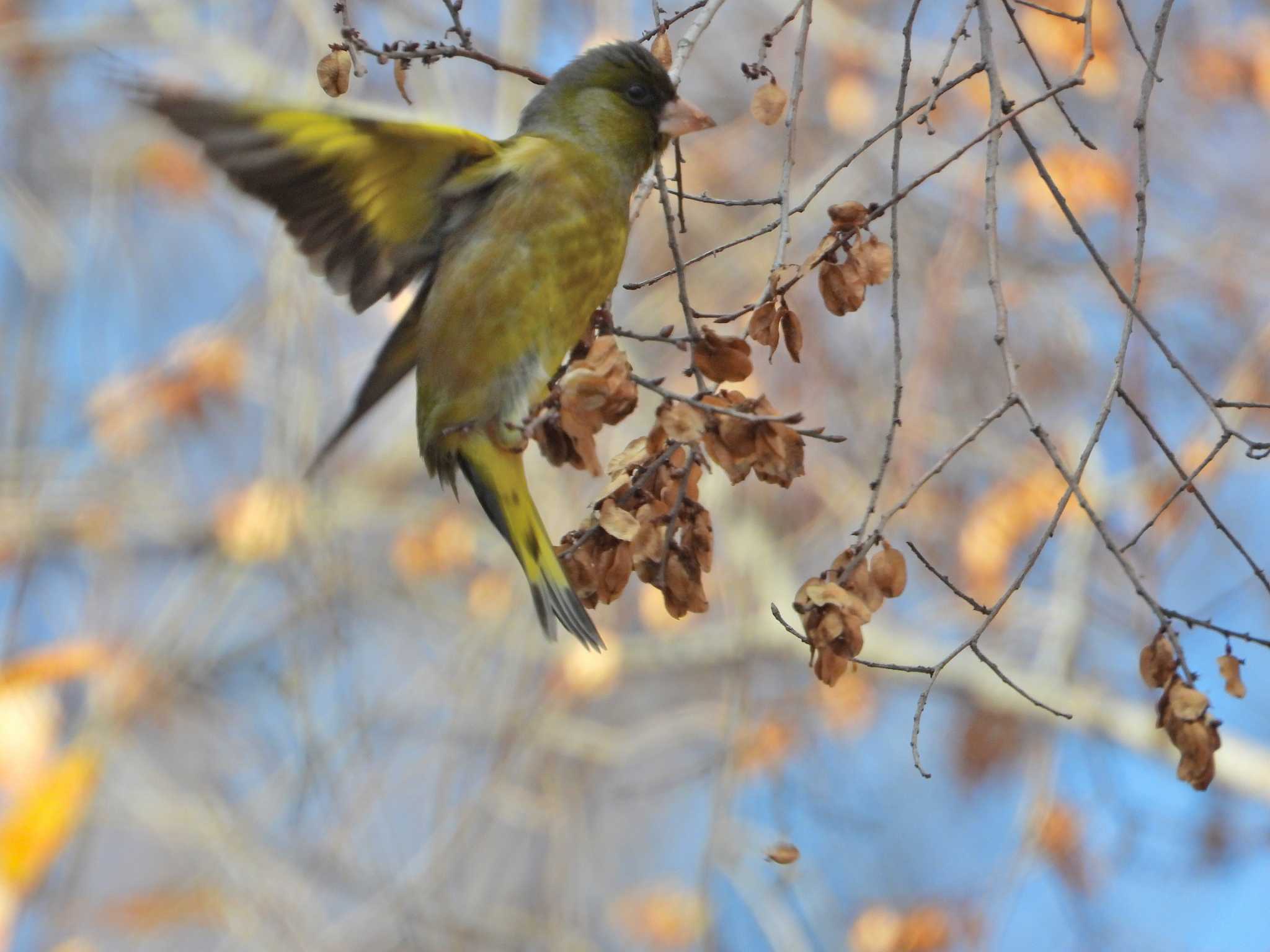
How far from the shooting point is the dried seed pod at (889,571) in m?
1.54

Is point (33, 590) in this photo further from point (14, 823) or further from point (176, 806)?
point (14, 823)

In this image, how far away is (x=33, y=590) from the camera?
491 cm

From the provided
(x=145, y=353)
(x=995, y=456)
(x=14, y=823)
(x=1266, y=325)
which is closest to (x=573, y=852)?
(x=14, y=823)

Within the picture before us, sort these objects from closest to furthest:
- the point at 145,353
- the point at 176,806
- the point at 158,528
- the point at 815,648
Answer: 1. the point at 815,648
2. the point at 176,806
3. the point at 145,353
4. the point at 158,528

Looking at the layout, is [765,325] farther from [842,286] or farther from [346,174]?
[346,174]

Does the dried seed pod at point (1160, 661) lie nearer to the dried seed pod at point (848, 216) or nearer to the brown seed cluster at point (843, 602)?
the brown seed cluster at point (843, 602)

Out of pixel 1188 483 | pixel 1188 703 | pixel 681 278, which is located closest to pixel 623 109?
pixel 681 278

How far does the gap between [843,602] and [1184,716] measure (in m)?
0.42

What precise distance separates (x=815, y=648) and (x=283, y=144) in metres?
1.06

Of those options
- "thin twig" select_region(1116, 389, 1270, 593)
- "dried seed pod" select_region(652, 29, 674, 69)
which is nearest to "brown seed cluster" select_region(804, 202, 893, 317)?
"thin twig" select_region(1116, 389, 1270, 593)

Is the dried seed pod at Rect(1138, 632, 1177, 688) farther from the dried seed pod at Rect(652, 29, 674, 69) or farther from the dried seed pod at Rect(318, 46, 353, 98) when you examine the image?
the dried seed pod at Rect(318, 46, 353, 98)

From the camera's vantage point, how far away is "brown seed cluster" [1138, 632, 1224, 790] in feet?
5.06

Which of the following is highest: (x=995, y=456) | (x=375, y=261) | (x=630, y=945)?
(x=995, y=456)

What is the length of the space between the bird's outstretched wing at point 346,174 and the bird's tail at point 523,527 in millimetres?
311
